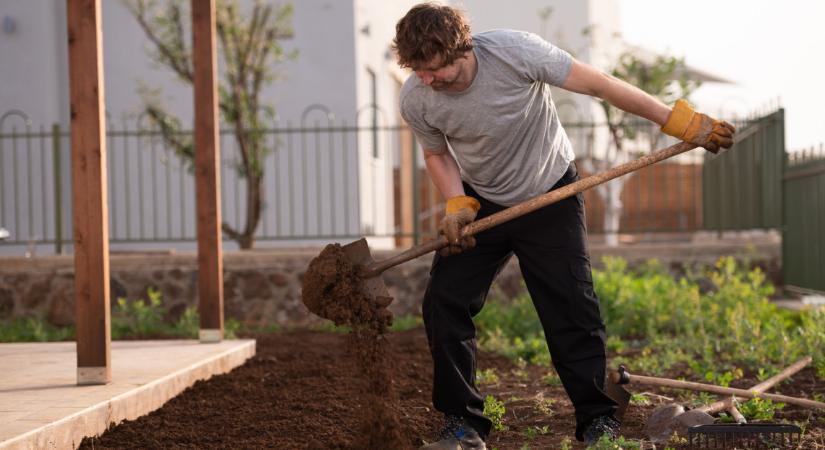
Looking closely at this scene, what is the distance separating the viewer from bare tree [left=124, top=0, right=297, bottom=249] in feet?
34.4

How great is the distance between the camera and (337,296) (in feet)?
11.6

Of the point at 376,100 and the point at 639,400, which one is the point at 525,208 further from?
the point at 376,100

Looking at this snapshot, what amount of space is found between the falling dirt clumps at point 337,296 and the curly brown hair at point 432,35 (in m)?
0.76

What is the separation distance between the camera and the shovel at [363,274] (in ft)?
11.4

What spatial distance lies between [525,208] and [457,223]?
0.25 metres

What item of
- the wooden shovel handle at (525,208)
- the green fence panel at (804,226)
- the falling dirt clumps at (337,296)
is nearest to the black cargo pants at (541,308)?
the wooden shovel handle at (525,208)

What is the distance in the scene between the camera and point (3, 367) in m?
4.97

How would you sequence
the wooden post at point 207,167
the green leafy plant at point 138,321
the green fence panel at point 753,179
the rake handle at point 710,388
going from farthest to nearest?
the green fence panel at point 753,179
the green leafy plant at point 138,321
the wooden post at point 207,167
the rake handle at point 710,388

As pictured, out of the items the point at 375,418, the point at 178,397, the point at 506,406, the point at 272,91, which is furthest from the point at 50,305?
the point at 375,418

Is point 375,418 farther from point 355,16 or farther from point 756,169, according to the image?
point 355,16

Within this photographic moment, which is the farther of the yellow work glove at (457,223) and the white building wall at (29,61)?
the white building wall at (29,61)

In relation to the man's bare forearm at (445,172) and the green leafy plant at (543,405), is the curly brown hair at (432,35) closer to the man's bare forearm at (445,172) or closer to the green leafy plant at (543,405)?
the man's bare forearm at (445,172)

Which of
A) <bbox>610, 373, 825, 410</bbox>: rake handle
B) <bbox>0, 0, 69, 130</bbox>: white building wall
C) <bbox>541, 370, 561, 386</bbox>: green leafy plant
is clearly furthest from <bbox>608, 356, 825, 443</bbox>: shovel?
<bbox>0, 0, 69, 130</bbox>: white building wall

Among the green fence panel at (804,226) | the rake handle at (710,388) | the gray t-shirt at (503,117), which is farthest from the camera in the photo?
the green fence panel at (804,226)
